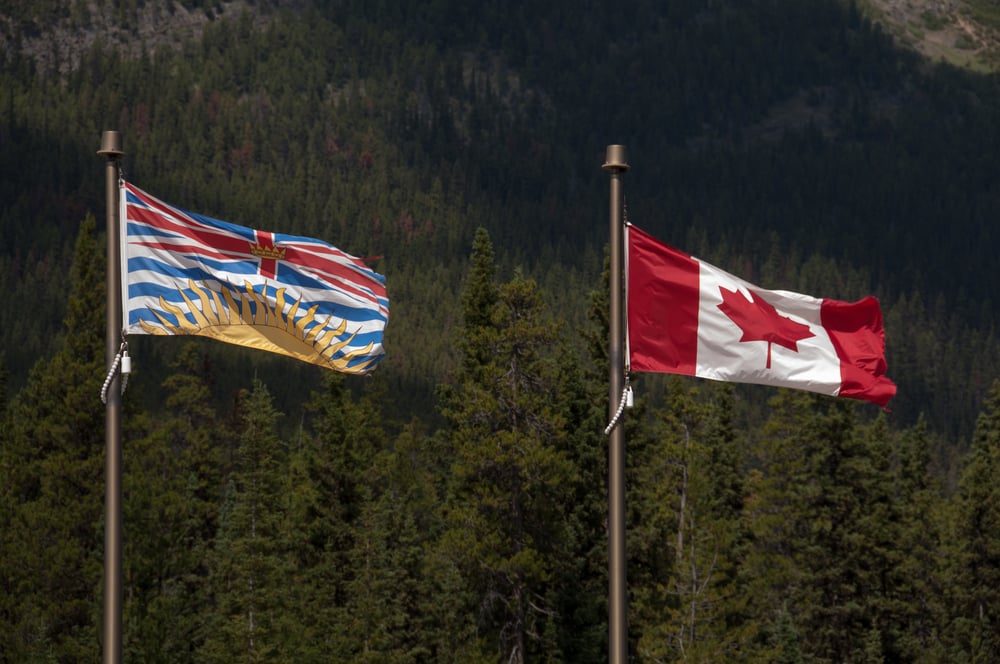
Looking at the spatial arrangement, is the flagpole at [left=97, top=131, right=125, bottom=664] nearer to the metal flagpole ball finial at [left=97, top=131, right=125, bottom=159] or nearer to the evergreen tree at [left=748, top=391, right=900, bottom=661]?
the metal flagpole ball finial at [left=97, top=131, right=125, bottom=159]

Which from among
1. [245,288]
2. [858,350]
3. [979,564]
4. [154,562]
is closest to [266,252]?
[245,288]

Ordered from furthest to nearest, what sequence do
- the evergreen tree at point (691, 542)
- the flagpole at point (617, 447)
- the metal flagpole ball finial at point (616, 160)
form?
the evergreen tree at point (691, 542) < the metal flagpole ball finial at point (616, 160) < the flagpole at point (617, 447)

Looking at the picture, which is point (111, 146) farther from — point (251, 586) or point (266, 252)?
point (251, 586)

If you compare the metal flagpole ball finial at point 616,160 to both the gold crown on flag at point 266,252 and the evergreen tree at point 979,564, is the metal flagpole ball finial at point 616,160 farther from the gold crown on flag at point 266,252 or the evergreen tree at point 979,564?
the evergreen tree at point 979,564

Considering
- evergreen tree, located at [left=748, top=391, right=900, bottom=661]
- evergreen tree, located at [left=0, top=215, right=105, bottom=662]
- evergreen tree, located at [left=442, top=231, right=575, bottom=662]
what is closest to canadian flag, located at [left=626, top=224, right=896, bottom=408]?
evergreen tree, located at [left=442, top=231, right=575, bottom=662]

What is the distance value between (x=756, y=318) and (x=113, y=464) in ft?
24.0

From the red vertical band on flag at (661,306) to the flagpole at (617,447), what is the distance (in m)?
0.53

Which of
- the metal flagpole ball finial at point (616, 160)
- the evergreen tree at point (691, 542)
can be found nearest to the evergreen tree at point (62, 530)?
the evergreen tree at point (691, 542)

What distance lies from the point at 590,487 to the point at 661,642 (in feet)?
18.8

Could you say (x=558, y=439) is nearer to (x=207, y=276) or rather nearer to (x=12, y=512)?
(x=12, y=512)

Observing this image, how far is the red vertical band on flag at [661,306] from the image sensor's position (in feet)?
65.5

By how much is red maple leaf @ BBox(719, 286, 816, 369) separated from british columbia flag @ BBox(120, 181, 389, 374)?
4.14 metres

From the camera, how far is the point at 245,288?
2066cm

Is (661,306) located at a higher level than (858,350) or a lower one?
higher
